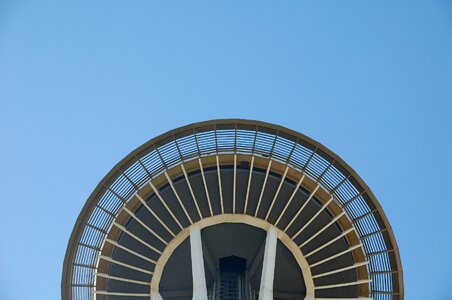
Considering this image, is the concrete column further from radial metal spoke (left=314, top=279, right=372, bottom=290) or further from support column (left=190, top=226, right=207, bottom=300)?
radial metal spoke (left=314, top=279, right=372, bottom=290)

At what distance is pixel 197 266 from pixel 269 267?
4.15 meters

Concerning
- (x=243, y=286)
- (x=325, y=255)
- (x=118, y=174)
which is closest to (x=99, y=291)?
(x=118, y=174)

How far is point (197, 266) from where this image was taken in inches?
1107

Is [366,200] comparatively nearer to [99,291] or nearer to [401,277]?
[401,277]

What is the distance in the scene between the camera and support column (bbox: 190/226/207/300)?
27547 millimetres

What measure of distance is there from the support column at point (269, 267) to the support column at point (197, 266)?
3.33m

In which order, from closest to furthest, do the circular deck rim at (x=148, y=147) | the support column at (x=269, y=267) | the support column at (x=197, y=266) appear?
the support column at (x=197, y=266), the support column at (x=269, y=267), the circular deck rim at (x=148, y=147)

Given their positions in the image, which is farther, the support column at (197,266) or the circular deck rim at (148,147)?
the circular deck rim at (148,147)

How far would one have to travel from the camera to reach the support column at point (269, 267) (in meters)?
27.7

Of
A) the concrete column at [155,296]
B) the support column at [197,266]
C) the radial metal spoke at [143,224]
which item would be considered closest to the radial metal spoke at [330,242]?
the support column at [197,266]

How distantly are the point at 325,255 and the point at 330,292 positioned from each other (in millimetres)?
2656

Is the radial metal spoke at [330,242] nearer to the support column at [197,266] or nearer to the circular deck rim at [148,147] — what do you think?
the circular deck rim at [148,147]

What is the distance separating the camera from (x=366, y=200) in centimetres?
2920

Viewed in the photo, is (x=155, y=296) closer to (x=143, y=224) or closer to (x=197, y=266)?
(x=197, y=266)
